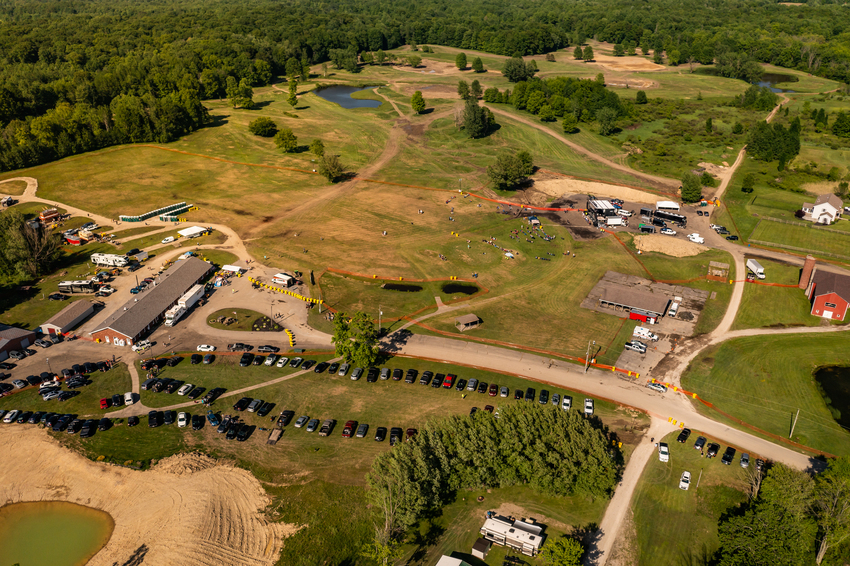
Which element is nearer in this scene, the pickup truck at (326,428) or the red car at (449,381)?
the pickup truck at (326,428)

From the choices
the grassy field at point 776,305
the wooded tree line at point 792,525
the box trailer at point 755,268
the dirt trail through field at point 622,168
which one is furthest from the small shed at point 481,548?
the dirt trail through field at point 622,168

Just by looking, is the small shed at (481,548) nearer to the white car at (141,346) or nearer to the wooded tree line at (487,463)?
the wooded tree line at (487,463)

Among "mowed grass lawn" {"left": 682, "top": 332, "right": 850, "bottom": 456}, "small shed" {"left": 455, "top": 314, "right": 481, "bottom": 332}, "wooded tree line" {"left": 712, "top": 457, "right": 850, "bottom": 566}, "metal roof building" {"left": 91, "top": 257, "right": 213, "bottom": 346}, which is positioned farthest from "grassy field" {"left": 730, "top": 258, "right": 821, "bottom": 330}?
"metal roof building" {"left": 91, "top": 257, "right": 213, "bottom": 346}

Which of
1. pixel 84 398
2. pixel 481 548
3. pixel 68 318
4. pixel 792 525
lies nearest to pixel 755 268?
pixel 792 525

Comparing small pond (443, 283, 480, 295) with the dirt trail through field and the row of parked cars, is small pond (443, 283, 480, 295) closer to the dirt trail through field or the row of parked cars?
the row of parked cars

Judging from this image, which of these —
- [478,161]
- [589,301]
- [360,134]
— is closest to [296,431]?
[589,301]
